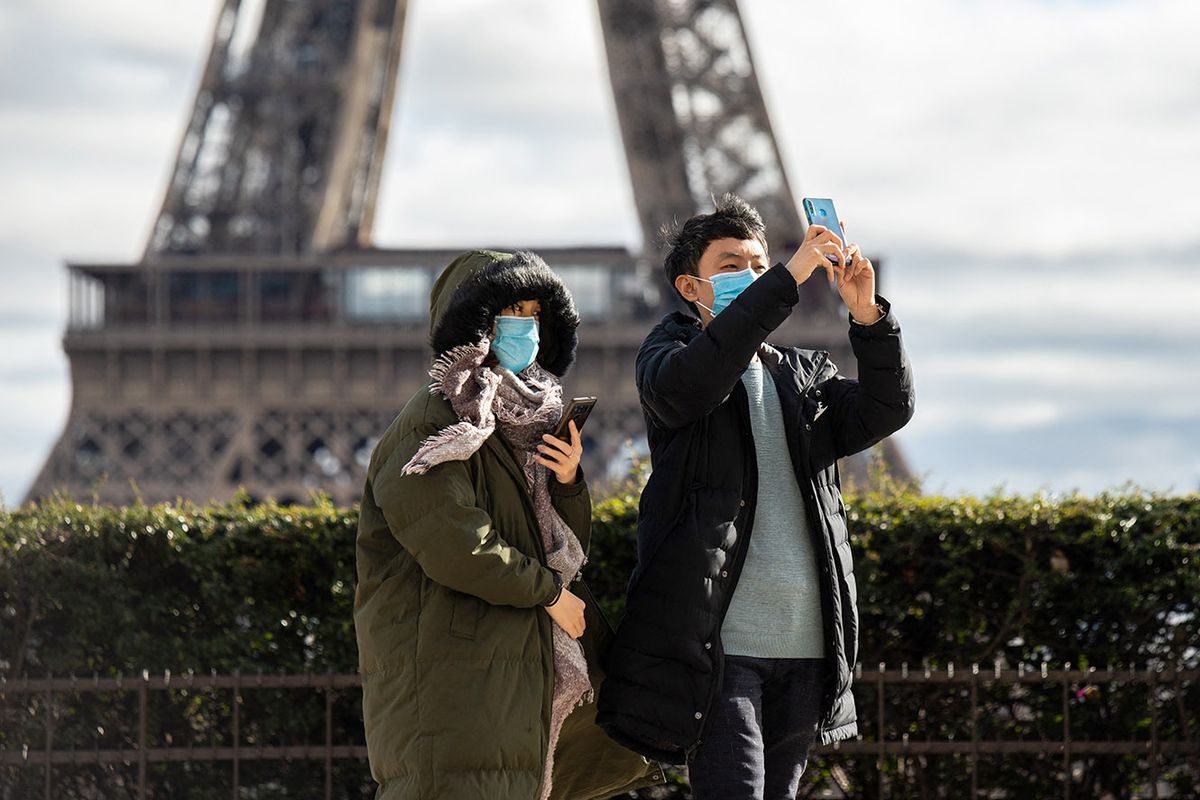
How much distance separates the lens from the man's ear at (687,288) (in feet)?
15.6

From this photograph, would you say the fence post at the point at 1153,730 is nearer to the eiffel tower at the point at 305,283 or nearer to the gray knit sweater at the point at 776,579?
the gray knit sweater at the point at 776,579

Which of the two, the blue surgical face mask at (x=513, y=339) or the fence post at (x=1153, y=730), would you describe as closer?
the blue surgical face mask at (x=513, y=339)

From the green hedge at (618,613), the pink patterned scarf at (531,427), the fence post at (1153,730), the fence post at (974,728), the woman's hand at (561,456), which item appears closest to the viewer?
the pink patterned scarf at (531,427)

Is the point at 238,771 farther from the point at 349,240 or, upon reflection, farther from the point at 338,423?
the point at 349,240

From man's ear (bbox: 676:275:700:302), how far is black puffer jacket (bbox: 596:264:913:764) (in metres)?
0.07

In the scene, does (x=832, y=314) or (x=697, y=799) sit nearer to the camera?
(x=697, y=799)

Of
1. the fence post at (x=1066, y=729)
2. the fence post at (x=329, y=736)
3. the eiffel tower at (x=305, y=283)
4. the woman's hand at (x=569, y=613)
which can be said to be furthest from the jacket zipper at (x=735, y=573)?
the eiffel tower at (x=305, y=283)

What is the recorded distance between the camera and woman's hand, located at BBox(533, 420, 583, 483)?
458 centimetres

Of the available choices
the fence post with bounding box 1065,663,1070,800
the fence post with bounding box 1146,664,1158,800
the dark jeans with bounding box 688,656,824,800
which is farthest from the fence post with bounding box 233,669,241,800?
the fence post with bounding box 1146,664,1158,800

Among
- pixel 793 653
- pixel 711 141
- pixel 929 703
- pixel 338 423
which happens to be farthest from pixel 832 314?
pixel 793 653

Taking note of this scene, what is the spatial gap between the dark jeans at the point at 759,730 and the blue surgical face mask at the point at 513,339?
0.94m

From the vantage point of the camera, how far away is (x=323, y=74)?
3139 centimetres

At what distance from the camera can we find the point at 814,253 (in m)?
4.45

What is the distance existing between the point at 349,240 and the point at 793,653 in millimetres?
30346
